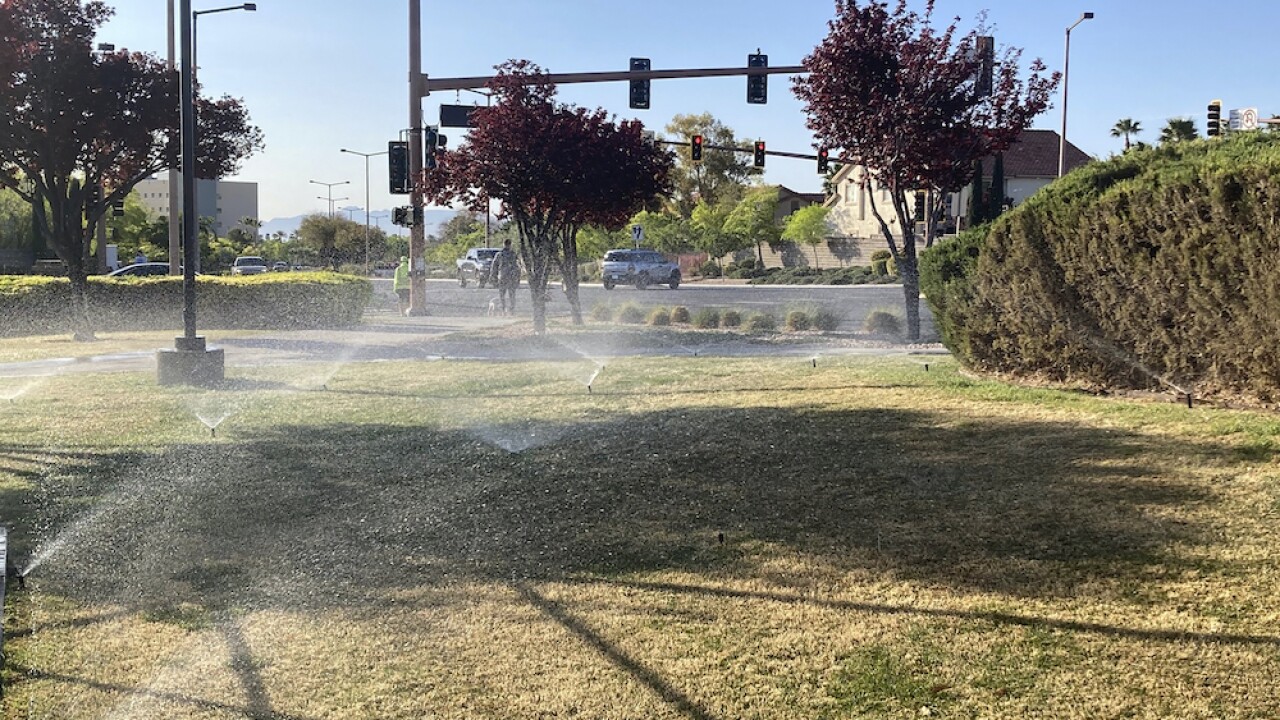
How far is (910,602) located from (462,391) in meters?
7.08

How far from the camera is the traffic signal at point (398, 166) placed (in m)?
22.7

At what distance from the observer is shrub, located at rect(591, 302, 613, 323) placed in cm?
2120

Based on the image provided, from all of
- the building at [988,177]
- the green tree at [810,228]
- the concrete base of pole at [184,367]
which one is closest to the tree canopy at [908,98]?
the concrete base of pole at [184,367]

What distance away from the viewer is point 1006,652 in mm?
4133

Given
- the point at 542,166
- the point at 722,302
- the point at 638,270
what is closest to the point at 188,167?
the point at 542,166

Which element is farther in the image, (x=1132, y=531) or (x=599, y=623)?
(x=1132, y=531)

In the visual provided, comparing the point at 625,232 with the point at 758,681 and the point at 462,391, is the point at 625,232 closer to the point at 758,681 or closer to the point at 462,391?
the point at 462,391

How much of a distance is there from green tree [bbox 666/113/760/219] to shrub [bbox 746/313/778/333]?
57.8 meters

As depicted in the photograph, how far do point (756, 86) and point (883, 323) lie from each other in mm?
6915

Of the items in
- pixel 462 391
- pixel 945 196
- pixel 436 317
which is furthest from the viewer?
pixel 436 317

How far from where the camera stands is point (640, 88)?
2266 cm

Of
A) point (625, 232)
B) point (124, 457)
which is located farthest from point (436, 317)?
point (625, 232)

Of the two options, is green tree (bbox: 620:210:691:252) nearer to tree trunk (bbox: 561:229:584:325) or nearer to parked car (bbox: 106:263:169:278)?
parked car (bbox: 106:263:169:278)

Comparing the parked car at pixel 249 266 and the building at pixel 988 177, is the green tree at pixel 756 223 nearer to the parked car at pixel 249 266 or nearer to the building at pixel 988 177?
the building at pixel 988 177
